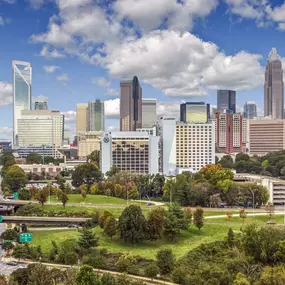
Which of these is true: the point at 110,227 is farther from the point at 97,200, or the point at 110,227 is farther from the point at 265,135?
the point at 265,135

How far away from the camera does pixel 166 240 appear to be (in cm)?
5191

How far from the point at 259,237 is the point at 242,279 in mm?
10768

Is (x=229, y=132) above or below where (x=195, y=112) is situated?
below

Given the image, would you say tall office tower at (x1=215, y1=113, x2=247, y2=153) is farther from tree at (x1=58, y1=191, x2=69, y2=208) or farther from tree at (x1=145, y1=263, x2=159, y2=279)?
tree at (x1=145, y1=263, x2=159, y2=279)

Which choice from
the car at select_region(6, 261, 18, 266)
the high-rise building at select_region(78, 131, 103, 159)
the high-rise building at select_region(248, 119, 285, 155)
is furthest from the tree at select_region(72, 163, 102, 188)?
the high-rise building at select_region(248, 119, 285, 155)

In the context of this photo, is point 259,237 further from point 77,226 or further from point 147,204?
point 147,204

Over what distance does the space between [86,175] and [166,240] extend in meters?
40.8

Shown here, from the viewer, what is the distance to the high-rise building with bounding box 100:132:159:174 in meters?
104

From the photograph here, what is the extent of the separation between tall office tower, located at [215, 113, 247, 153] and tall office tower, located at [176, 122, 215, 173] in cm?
8038

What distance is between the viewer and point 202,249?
46.0m

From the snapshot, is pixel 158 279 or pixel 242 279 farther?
pixel 158 279

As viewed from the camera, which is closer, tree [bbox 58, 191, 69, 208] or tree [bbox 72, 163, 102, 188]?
tree [bbox 58, 191, 69, 208]

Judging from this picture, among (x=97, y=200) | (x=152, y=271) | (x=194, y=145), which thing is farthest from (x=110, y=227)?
(x=194, y=145)

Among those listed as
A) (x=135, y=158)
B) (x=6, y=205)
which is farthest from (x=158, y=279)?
(x=135, y=158)
